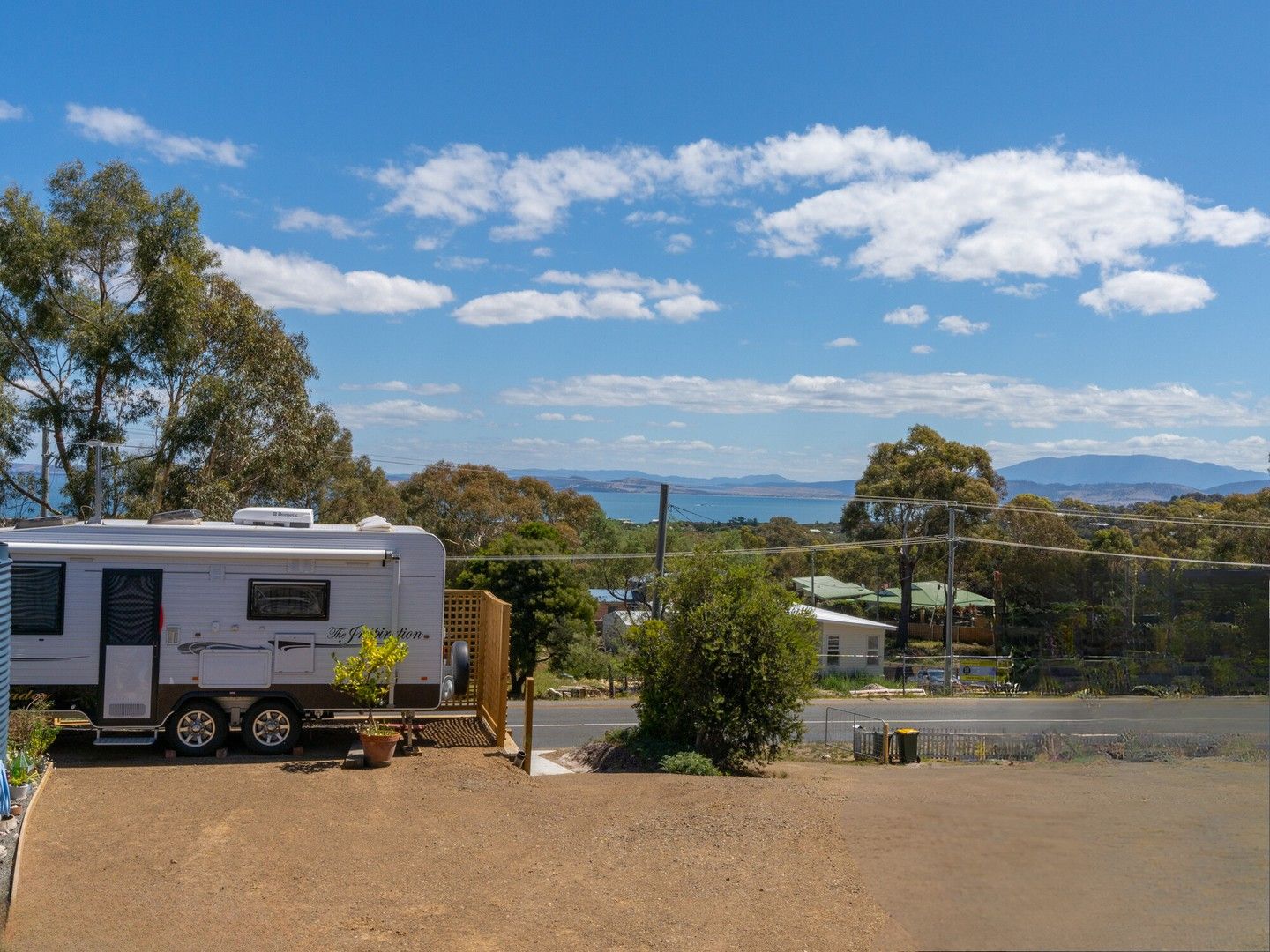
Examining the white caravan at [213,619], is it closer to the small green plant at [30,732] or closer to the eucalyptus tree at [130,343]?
the small green plant at [30,732]

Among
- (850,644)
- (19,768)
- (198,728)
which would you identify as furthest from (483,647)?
(850,644)

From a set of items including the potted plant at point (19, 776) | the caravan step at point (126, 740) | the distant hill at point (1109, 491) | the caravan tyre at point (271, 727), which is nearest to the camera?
the potted plant at point (19, 776)

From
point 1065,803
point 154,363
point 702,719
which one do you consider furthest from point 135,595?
point 154,363

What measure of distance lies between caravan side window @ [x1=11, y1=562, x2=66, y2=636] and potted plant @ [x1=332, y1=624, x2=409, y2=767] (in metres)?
3.41

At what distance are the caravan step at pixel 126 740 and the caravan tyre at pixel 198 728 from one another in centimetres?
24

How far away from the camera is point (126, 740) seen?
12.7 m

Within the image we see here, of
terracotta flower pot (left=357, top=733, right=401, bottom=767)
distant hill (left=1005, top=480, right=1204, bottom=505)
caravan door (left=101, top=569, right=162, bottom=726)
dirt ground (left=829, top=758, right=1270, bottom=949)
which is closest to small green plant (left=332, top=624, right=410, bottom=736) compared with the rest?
terracotta flower pot (left=357, top=733, right=401, bottom=767)

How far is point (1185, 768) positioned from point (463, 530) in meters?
46.0

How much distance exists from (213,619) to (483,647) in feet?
12.9

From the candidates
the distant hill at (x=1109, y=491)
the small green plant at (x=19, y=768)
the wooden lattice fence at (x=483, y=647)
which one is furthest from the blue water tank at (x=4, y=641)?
the distant hill at (x=1109, y=491)

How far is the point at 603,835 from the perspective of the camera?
31.7 feet

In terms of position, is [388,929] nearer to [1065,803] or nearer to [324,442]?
[1065,803]

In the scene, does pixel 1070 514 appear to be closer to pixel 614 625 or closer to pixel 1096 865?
pixel 614 625

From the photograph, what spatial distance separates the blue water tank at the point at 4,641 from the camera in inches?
374
